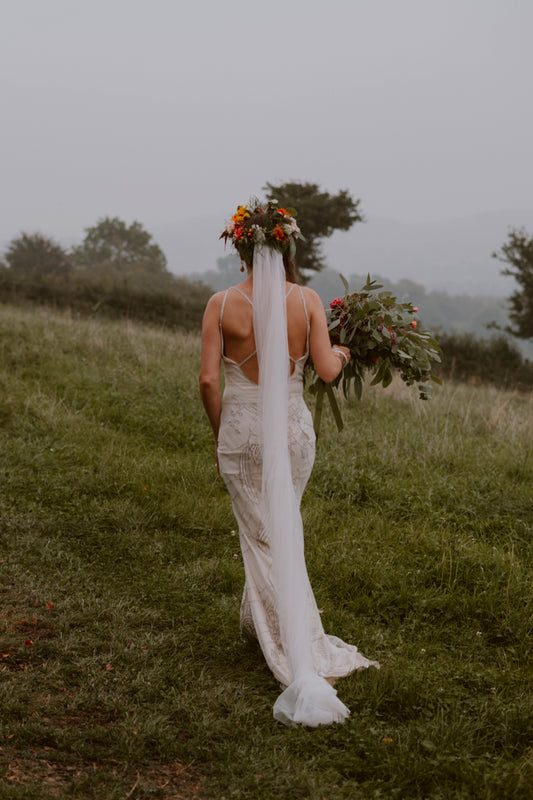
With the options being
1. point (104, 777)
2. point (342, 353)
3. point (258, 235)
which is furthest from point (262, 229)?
point (104, 777)

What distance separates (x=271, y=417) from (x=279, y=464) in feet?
0.92

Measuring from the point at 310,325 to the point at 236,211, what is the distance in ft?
2.77

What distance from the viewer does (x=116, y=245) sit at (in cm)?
5609

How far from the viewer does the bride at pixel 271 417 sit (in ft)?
13.3

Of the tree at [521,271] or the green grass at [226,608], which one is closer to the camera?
the green grass at [226,608]

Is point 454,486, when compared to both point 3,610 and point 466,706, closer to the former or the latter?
point 466,706

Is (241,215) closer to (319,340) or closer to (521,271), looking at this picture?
(319,340)

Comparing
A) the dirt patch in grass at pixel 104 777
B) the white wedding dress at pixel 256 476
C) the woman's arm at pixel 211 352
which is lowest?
the dirt patch in grass at pixel 104 777

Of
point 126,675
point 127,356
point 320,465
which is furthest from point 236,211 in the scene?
point 127,356

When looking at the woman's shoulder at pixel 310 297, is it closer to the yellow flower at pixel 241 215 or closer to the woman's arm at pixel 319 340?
the woman's arm at pixel 319 340

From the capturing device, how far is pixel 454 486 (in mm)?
7273

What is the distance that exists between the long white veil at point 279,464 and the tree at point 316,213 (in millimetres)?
25131

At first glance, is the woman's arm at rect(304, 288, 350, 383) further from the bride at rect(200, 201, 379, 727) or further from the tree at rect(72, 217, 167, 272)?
the tree at rect(72, 217, 167, 272)

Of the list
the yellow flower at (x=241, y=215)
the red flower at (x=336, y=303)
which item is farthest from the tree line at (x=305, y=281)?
the yellow flower at (x=241, y=215)
